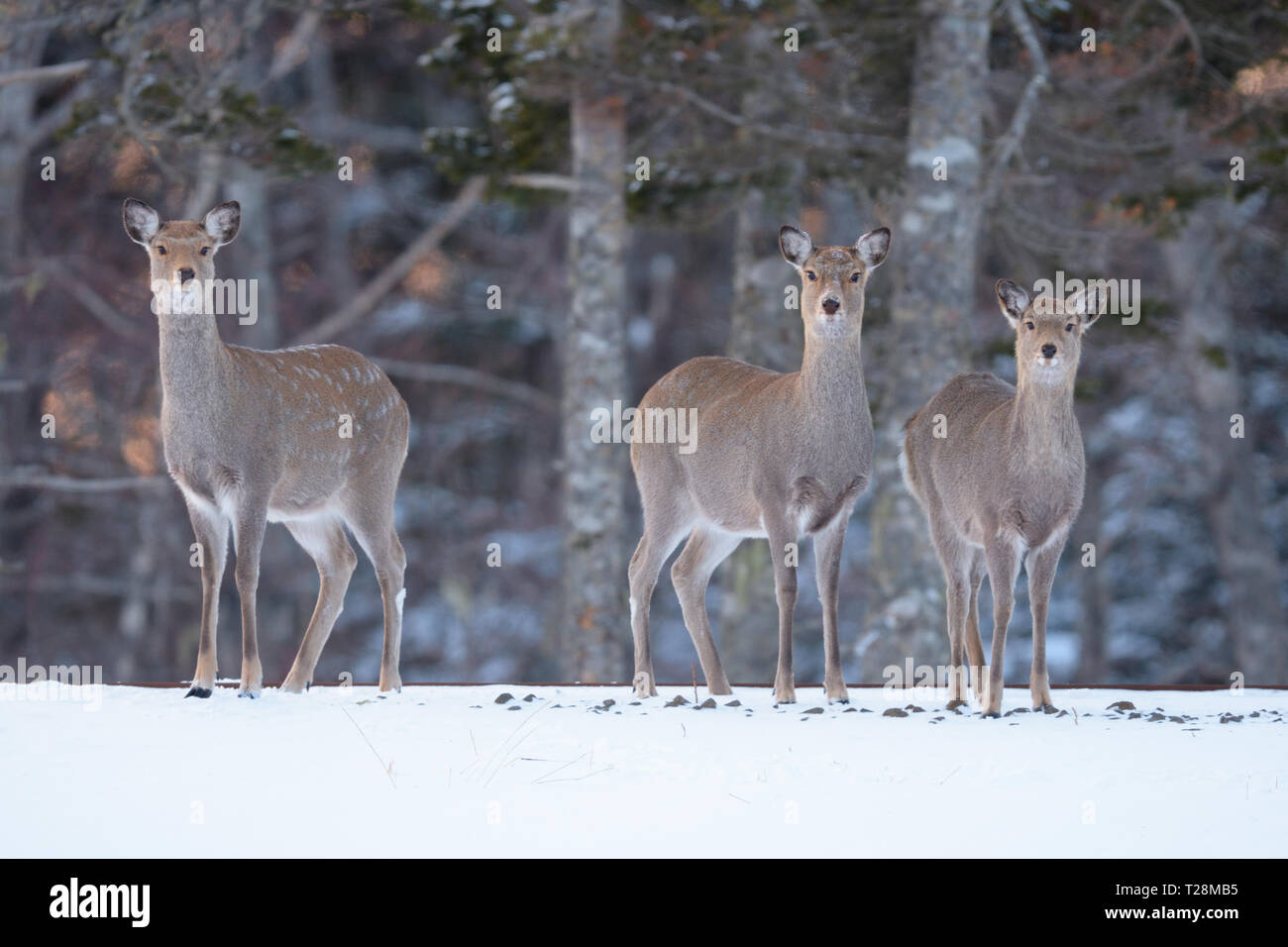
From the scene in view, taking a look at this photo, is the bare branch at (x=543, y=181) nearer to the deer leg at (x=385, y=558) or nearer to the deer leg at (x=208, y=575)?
the deer leg at (x=385, y=558)

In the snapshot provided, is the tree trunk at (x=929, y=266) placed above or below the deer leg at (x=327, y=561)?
above

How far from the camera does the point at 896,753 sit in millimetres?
6648

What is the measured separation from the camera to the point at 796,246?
811 centimetres

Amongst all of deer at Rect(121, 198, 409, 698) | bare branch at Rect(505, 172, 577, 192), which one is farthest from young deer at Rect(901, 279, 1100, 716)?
bare branch at Rect(505, 172, 577, 192)

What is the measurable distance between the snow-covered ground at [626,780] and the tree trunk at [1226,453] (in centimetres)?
1204

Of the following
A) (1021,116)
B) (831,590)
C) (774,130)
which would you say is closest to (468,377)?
(774,130)

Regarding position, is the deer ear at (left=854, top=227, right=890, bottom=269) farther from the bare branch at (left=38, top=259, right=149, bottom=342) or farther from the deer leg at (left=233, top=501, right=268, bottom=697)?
the bare branch at (left=38, top=259, right=149, bottom=342)

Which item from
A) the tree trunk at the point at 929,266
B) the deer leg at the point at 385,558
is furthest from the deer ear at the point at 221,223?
the tree trunk at the point at 929,266

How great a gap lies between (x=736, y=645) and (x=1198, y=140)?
5.63 meters

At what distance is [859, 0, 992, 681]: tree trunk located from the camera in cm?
1237

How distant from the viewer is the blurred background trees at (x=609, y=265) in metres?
12.9

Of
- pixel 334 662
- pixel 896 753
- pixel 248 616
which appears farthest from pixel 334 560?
pixel 334 662

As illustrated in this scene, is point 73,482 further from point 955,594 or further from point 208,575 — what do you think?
point 955,594

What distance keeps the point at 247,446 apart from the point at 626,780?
2.79 m
